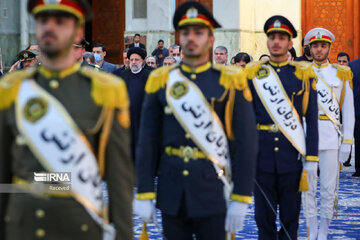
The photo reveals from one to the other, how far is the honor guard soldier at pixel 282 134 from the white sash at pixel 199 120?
185 cm

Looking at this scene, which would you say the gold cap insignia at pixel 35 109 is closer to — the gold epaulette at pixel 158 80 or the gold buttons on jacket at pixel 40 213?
the gold buttons on jacket at pixel 40 213

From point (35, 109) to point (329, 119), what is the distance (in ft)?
17.6

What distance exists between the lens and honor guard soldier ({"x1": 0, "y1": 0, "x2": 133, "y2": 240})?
3.52 meters

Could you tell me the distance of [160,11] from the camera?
20250 mm

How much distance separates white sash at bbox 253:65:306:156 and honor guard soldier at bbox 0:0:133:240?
3181 mm

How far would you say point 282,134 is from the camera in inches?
263

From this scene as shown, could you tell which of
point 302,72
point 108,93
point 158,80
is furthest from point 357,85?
point 108,93

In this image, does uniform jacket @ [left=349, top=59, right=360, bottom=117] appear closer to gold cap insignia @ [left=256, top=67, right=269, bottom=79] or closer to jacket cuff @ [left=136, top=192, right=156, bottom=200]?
gold cap insignia @ [left=256, top=67, right=269, bottom=79]

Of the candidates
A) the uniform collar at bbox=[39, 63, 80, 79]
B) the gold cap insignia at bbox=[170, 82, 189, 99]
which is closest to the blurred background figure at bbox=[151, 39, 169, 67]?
the gold cap insignia at bbox=[170, 82, 189, 99]

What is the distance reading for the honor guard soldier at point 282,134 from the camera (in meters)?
6.66

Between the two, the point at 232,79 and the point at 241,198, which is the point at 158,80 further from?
the point at 241,198

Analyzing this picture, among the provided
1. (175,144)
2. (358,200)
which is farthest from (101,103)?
(358,200)

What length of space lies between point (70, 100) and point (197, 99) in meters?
1.37

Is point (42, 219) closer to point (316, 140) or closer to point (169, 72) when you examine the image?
point (169, 72)
